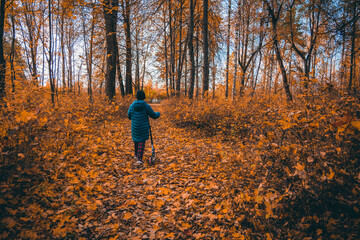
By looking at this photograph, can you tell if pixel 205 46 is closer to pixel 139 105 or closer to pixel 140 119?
pixel 139 105

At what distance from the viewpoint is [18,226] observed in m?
1.86

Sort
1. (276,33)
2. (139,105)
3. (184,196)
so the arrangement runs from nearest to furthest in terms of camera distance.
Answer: (184,196) < (139,105) < (276,33)

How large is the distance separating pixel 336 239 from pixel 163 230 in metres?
1.89

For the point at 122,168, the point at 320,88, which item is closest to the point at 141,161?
the point at 122,168

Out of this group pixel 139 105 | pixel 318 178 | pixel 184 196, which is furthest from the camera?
pixel 139 105

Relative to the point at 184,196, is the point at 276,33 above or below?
above

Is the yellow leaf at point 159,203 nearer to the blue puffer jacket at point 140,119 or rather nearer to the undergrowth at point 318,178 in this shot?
the undergrowth at point 318,178

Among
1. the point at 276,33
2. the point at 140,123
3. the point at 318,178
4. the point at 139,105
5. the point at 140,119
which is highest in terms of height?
the point at 276,33

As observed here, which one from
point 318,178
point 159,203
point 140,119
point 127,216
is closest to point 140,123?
point 140,119

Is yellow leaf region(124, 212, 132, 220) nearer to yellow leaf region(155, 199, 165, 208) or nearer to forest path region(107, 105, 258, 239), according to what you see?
forest path region(107, 105, 258, 239)

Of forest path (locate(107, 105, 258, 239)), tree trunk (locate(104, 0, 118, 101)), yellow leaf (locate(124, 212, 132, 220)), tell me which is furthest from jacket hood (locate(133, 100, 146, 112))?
tree trunk (locate(104, 0, 118, 101))

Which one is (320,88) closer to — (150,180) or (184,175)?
(184,175)

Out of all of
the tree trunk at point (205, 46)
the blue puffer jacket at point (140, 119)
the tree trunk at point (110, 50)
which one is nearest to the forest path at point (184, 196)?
the blue puffer jacket at point (140, 119)

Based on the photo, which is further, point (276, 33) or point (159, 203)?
point (276, 33)
